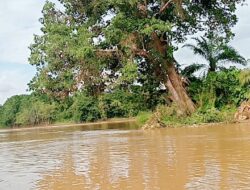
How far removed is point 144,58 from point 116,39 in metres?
2.73

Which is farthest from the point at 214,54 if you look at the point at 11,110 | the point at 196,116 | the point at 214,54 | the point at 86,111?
the point at 11,110

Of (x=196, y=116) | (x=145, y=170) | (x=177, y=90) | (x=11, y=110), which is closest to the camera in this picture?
(x=145, y=170)

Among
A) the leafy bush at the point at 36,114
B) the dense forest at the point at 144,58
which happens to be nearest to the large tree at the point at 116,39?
the dense forest at the point at 144,58

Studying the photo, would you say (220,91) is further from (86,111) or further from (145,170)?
(86,111)

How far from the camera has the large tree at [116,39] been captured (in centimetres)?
2186

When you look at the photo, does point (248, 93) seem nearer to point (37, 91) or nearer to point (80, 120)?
point (37, 91)

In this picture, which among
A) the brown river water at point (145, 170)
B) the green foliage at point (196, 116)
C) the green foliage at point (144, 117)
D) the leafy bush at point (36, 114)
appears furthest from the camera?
the leafy bush at point (36, 114)

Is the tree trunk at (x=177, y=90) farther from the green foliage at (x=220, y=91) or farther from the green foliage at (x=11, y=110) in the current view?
the green foliage at (x=11, y=110)

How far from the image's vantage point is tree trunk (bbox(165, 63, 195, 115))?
23270 millimetres

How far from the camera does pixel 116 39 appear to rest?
22203 millimetres

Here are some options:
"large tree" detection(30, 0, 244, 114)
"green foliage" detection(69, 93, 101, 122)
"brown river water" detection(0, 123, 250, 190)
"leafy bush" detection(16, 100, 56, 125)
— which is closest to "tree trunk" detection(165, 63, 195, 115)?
"large tree" detection(30, 0, 244, 114)

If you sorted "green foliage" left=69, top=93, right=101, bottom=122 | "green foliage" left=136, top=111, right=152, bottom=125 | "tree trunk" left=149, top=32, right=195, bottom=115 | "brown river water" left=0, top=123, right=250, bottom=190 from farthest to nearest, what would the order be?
"green foliage" left=69, top=93, right=101, bottom=122 < "green foliage" left=136, top=111, right=152, bottom=125 < "tree trunk" left=149, top=32, right=195, bottom=115 < "brown river water" left=0, top=123, right=250, bottom=190

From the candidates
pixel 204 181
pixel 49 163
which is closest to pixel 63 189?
pixel 204 181

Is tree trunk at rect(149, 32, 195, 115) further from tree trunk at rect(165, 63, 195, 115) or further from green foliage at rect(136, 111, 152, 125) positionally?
green foliage at rect(136, 111, 152, 125)
